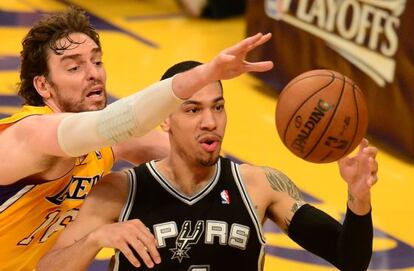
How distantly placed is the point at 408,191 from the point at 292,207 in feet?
10.3

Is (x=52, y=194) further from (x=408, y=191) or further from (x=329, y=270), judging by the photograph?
(x=408, y=191)

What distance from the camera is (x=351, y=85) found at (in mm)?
4684

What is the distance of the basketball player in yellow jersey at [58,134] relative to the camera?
14.4ft

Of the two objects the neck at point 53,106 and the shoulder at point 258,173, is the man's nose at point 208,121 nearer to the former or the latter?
the shoulder at point 258,173

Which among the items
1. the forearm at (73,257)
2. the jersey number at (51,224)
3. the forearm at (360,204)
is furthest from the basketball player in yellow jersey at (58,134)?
the forearm at (360,204)

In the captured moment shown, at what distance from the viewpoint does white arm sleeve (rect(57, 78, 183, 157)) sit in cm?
426

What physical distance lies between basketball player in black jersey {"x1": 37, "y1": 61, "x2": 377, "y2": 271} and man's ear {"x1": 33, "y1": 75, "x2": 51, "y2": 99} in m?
0.76

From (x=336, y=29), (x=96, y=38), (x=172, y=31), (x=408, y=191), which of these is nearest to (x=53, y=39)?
(x=96, y=38)

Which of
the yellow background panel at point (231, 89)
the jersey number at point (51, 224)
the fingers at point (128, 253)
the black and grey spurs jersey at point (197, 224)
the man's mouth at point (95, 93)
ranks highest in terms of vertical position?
the man's mouth at point (95, 93)

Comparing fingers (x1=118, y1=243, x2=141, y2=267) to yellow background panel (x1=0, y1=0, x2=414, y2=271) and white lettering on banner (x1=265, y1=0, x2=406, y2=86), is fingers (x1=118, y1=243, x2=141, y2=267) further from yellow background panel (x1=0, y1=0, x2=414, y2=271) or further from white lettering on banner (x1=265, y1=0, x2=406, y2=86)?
white lettering on banner (x1=265, y1=0, x2=406, y2=86)

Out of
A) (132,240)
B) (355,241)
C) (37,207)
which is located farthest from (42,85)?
(355,241)

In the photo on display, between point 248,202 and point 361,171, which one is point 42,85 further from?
point 361,171

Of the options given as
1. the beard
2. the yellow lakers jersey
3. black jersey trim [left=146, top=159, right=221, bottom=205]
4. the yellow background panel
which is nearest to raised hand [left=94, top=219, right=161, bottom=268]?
black jersey trim [left=146, top=159, right=221, bottom=205]

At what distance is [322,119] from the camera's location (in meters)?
4.55
